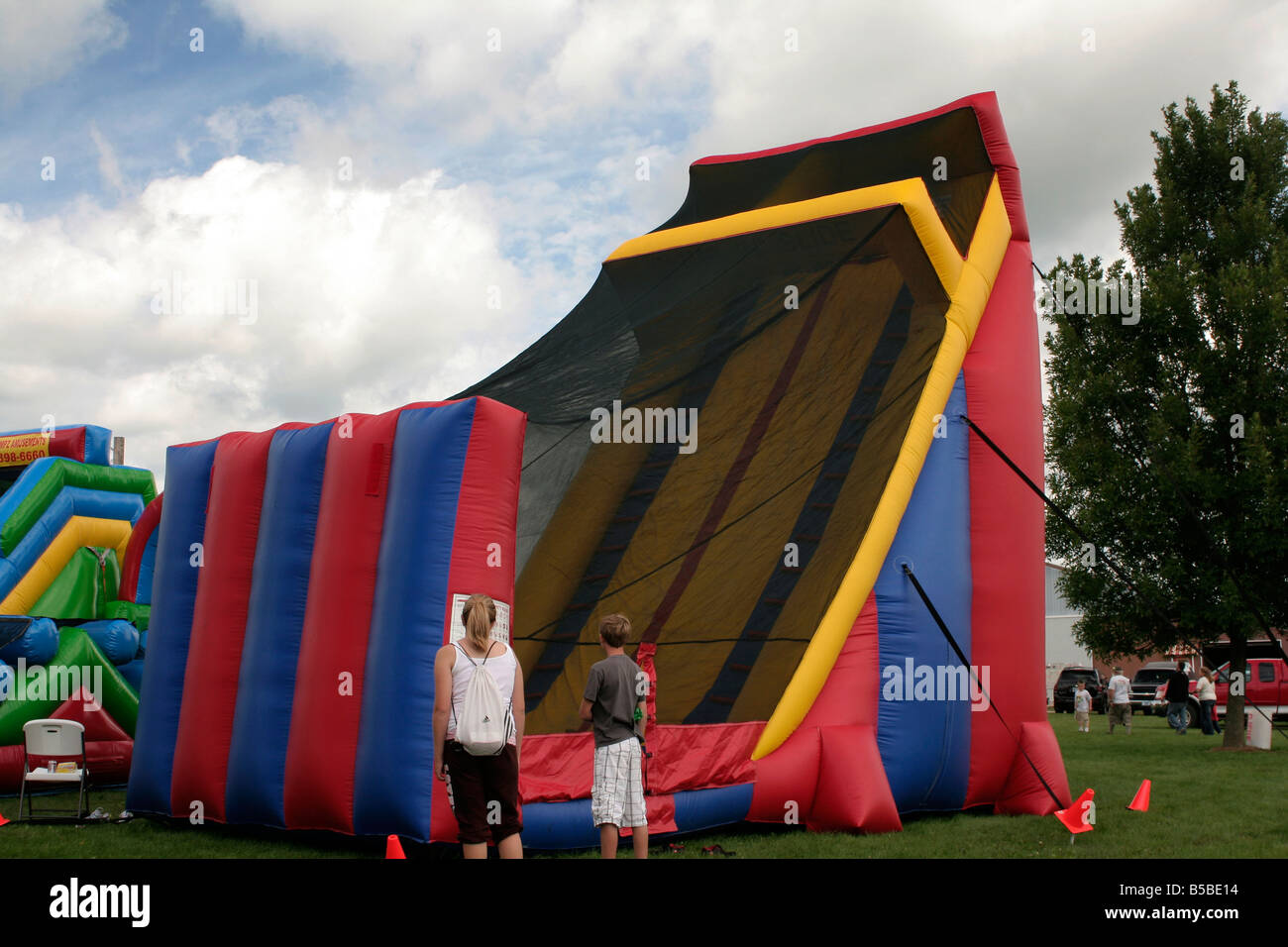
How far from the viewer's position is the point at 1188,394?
1530 centimetres

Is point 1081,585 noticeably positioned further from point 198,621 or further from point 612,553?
point 198,621

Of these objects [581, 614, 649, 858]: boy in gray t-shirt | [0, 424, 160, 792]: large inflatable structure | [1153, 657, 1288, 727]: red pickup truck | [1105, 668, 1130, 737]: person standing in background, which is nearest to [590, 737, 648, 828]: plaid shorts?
[581, 614, 649, 858]: boy in gray t-shirt

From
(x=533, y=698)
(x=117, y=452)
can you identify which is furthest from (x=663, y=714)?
(x=117, y=452)

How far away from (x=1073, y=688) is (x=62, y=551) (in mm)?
26270

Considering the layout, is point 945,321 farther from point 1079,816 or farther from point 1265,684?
point 1265,684

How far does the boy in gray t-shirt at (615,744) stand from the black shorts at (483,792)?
0.64m

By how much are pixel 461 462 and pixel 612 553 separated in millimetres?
2547

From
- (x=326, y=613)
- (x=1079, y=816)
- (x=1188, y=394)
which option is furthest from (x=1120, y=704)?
(x=326, y=613)

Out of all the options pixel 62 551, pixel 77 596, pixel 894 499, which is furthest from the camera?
pixel 62 551

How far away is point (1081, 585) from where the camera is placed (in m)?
16.5

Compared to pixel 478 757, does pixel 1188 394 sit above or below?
above

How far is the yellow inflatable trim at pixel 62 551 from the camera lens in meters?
10.3

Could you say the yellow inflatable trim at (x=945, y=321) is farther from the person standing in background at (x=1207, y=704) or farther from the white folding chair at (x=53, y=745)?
the person standing in background at (x=1207, y=704)

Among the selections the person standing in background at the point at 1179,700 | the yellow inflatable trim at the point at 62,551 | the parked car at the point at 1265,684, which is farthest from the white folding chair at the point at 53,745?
the parked car at the point at 1265,684
